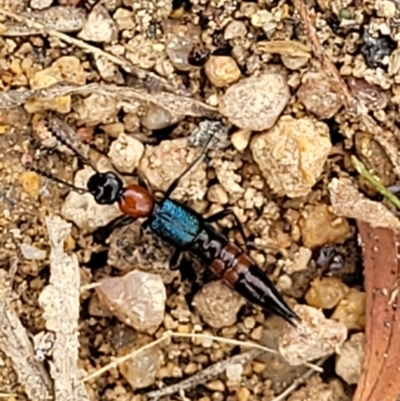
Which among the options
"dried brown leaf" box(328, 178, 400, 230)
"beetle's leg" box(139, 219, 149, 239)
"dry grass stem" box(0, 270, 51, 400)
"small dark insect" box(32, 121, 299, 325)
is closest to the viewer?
"dried brown leaf" box(328, 178, 400, 230)

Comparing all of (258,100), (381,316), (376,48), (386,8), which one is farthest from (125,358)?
(386,8)

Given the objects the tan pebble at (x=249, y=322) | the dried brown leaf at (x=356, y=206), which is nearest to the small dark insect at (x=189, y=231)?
the tan pebble at (x=249, y=322)

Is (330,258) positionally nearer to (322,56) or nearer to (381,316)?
(381,316)

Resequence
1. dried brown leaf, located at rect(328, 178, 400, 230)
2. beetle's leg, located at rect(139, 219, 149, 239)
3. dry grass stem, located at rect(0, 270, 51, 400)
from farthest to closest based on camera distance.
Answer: beetle's leg, located at rect(139, 219, 149, 239) → dry grass stem, located at rect(0, 270, 51, 400) → dried brown leaf, located at rect(328, 178, 400, 230)

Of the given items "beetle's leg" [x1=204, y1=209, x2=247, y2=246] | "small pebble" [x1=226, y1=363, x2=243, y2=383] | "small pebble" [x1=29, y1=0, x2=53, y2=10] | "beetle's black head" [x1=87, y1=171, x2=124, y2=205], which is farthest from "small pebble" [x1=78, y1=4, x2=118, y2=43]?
"small pebble" [x1=226, y1=363, x2=243, y2=383]

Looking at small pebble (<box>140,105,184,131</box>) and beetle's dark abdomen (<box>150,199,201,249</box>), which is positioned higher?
small pebble (<box>140,105,184,131</box>)

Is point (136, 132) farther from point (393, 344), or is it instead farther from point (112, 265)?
point (393, 344)

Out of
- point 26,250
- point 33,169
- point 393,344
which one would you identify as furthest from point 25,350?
point 393,344

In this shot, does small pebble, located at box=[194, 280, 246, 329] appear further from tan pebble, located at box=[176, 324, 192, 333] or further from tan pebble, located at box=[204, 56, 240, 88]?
tan pebble, located at box=[204, 56, 240, 88]
